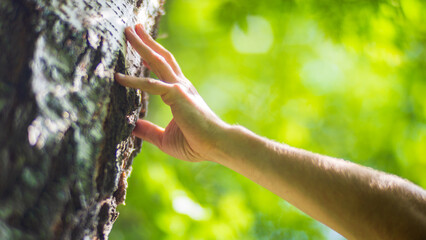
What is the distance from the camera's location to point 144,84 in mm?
977

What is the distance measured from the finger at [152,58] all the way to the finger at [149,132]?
258 millimetres

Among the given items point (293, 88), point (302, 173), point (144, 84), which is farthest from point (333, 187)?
point (293, 88)

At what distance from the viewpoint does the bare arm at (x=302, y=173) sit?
34.8 inches

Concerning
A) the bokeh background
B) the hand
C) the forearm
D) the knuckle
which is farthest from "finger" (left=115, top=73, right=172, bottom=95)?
the bokeh background

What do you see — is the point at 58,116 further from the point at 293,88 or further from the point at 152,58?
the point at 293,88

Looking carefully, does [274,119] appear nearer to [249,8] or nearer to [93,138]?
[249,8]

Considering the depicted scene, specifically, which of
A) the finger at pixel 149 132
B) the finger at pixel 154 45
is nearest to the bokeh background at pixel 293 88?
the finger at pixel 149 132

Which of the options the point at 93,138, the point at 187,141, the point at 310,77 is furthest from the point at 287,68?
the point at 93,138

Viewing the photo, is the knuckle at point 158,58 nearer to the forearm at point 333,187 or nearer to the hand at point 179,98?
the hand at point 179,98

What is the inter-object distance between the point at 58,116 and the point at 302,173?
72 cm

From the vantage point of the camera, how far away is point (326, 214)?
94cm

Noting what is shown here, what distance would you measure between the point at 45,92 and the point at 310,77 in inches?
110

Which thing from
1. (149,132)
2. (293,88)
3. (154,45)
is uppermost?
(154,45)

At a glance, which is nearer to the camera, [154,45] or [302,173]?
[302,173]
